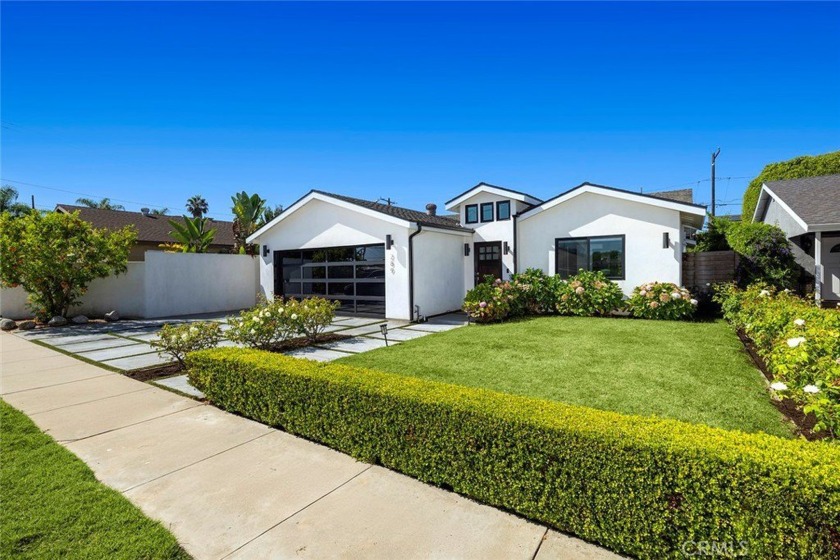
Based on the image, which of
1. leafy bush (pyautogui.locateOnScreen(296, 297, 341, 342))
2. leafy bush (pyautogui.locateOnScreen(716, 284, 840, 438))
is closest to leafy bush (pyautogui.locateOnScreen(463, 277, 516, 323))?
leafy bush (pyautogui.locateOnScreen(296, 297, 341, 342))

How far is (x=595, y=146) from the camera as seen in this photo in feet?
62.0

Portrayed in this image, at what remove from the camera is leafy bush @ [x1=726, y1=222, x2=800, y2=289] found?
430 inches

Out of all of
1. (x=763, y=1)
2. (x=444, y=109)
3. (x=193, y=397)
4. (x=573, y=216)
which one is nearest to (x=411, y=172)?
(x=444, y=109)

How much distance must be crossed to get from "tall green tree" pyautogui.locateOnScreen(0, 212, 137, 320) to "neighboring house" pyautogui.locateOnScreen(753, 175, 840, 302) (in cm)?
2144

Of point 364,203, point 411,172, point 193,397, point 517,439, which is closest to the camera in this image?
point 517,439

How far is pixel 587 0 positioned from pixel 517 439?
955 centimetres

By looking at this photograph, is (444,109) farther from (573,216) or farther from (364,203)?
(573,216)

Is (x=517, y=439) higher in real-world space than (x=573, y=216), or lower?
lower

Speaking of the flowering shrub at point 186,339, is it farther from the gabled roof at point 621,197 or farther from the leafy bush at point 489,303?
the gabled roof at point 621,197

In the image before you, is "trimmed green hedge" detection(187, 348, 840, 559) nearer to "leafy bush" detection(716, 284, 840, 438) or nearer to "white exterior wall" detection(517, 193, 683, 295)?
"leafy bush" detection(716, 284, 840, 438)

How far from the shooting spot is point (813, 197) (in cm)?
1184

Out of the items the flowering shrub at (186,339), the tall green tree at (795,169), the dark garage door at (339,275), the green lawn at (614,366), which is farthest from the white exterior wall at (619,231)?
the flowering shrub at (186,339)

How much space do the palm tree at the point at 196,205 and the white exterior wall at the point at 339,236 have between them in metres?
28.6
